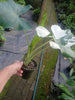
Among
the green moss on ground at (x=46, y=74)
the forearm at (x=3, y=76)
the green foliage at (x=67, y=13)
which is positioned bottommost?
the green moss on ground at (x=46, y=74)

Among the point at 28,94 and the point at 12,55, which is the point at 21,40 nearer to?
the point at 12,55

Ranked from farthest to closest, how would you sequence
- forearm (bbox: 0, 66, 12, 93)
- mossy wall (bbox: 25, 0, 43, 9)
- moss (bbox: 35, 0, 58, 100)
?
mossy wall (bbox: 25, 0, 43, 9) → moss (bbox: 35, 0, 58, 100) → forearm (bbox: 0, 66, 12, 93)

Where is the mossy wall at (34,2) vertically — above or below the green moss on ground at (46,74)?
above

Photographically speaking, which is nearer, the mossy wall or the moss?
the moss

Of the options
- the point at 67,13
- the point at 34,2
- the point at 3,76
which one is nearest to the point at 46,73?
the point at 3,76

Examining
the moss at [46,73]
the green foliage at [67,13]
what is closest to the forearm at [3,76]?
the moss at [46,73]

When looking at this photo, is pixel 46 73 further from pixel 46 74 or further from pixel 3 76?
pixel 3 76

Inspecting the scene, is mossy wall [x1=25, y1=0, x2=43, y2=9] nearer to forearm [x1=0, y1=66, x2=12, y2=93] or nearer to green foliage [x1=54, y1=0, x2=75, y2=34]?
green foliage [x1=54, y1=0, x2=75, y2=34]

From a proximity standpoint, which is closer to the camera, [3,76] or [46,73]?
[3,76]

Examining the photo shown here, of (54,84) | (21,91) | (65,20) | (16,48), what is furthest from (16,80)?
(65,20)

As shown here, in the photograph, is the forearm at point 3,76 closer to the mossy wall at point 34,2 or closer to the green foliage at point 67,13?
the green foliage at point 67,13

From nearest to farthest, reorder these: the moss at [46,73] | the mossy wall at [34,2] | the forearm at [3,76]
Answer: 1. the forearm at [3,76]
2. the moss at [46,73]
3. the mossy wall at [34,2]

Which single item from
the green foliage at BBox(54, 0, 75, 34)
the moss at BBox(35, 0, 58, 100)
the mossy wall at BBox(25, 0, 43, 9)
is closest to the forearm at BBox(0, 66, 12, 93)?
the moss at BBox(35, 0, 58, 100)
